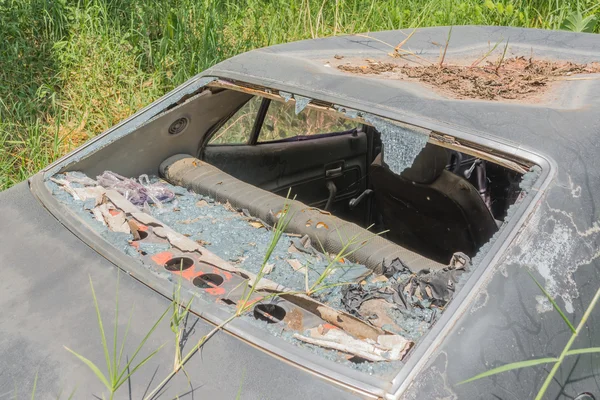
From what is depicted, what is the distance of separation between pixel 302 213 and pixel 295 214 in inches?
1.1

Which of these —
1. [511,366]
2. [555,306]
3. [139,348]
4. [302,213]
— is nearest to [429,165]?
[302,213]

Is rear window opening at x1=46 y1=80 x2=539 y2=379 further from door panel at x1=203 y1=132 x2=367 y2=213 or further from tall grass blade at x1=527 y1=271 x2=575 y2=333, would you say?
tall grass blade at x1=527 y1=271 x2=575 y2=333

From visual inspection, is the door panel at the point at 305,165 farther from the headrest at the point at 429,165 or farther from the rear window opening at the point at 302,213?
the headrest at the point at 429,165

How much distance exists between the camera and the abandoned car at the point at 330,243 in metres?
1.65

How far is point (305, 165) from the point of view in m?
3.50

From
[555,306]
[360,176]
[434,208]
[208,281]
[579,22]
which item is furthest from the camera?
[579,22]

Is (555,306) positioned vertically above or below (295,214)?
above

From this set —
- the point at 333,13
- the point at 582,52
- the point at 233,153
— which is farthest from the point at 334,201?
the point at 333,13

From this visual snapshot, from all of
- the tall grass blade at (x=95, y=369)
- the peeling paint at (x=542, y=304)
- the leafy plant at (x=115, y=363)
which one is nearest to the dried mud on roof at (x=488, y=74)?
the peeling paint at (x=542, y=304)

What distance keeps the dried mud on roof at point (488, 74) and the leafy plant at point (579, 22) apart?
2657 millimetres

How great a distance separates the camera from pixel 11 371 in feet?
5.62

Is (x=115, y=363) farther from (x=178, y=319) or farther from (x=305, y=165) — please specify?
(x=305, y=165)

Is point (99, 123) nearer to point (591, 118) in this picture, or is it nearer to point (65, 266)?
point (65, 266)

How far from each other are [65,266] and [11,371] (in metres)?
0.43
